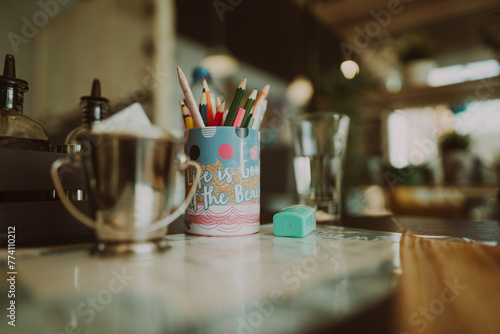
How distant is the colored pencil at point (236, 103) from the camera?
0.52m

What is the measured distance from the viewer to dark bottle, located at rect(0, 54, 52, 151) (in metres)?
0.46

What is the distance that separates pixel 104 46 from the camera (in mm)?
938

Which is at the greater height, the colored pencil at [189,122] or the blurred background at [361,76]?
the blurred background at [361,76]

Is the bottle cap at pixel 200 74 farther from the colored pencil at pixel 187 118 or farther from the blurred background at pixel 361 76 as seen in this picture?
the colored pencil at pixel 187 118

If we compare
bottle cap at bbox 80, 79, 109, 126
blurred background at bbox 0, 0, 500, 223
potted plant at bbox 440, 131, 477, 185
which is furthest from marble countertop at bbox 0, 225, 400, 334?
potted plant at bbox 440, 131, 477, 185

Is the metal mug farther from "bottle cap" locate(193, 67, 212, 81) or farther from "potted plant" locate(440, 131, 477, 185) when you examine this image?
"potted plant" locate(440, 131, 477, 185)

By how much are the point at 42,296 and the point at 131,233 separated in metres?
0.12

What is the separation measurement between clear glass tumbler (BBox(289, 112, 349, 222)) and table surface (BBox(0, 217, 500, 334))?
324mm

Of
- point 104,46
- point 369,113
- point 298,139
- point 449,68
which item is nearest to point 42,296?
point 298,139

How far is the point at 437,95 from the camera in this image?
1.86 m

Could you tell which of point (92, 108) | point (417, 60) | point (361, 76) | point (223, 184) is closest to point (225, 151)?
point (223, 184)

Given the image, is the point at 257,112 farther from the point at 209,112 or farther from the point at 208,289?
the point at 208,289

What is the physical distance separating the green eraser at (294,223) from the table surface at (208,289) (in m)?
0.06

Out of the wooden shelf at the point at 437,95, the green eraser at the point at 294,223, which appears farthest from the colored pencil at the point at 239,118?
the wooden shelf at the point at 437,95
